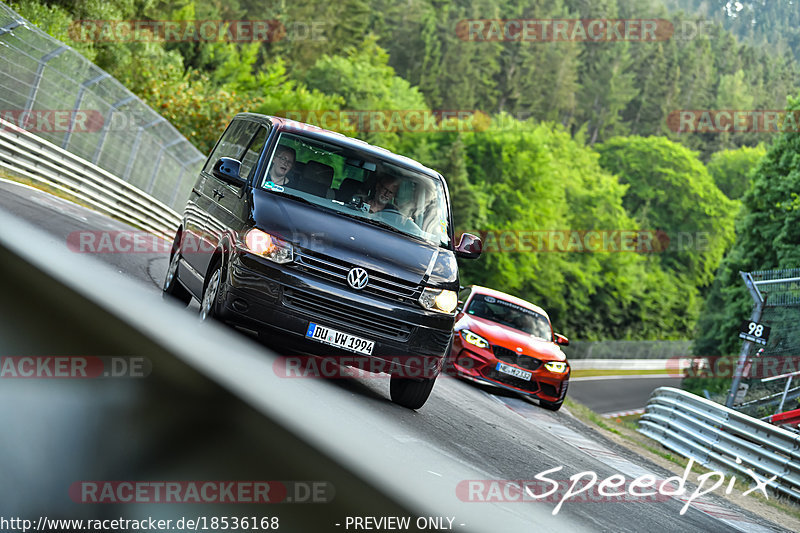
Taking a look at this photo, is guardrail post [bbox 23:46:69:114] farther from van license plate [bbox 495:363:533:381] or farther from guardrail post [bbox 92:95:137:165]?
van license plate [bbox 495:363:533:381]

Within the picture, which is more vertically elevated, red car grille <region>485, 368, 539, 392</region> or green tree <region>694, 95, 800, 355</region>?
green tree <region>694, 95, 800, 355</region>

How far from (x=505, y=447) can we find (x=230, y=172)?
355 cm

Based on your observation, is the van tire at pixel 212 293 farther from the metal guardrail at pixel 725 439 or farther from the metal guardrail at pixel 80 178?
the metal guardrail at pixel 80 178

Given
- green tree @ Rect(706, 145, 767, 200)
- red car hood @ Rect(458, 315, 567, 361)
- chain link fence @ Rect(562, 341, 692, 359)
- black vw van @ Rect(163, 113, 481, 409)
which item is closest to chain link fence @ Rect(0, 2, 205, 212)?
red car hood @ Rect(458, 315, 567, 361)

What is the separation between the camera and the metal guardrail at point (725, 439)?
45.2ft

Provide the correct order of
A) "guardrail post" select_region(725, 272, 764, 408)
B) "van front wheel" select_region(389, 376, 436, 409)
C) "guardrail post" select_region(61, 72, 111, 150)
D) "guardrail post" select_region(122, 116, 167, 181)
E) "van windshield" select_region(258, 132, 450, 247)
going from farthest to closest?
"guardrail post" select_region(122, 116, 167, 181) < "guardrail post" select_region(61, 72, 111, 150) < "guardrail post" select_region(725, 272, 764, 408) < "van front wheel" select_region(389, 376, 436, 409) < "van windshield" select_region(258, 132, 450, 247)

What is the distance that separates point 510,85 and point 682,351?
47338mm

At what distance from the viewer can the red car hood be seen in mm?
15453

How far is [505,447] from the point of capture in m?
9.28

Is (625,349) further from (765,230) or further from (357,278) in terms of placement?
(357,278)

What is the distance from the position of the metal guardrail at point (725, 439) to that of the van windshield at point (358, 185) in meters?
7.10

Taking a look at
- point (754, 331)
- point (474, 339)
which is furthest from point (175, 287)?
point (754, 331)

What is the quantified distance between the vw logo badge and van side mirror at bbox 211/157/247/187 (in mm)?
1414

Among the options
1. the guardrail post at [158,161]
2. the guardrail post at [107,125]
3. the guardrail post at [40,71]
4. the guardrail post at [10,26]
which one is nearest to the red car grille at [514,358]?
the guardrail post at [10,26]
